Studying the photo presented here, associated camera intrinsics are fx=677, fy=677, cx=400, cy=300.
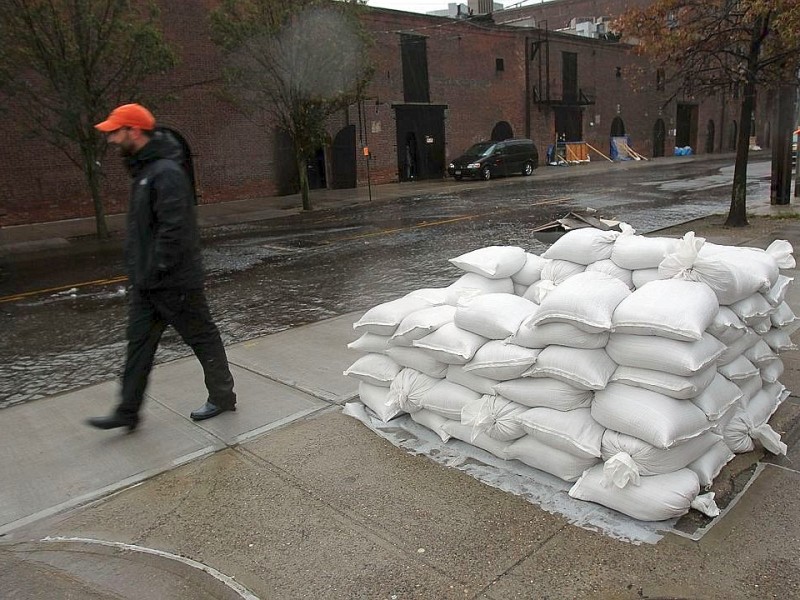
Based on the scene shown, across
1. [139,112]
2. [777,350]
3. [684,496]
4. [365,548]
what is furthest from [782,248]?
[139,112]

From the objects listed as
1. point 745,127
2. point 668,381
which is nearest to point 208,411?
point 668,381

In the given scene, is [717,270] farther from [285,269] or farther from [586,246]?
[285,269]

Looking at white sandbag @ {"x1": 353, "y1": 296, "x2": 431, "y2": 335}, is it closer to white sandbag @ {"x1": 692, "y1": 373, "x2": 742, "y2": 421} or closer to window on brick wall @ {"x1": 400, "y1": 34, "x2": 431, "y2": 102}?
white sandbag @ {"x1": 692, "y1": 373, "x2": 742, "y2": 421}

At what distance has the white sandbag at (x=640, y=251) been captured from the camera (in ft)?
12.6

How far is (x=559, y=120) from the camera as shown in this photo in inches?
1505

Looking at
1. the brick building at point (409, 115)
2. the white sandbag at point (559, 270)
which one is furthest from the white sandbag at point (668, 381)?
the brick building at point (409, 115)

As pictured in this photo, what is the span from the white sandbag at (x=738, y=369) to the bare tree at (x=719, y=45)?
885 cm

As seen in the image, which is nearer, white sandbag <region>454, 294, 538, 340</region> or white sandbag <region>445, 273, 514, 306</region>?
white sandbag <region>454, 294, 538, 340</region>

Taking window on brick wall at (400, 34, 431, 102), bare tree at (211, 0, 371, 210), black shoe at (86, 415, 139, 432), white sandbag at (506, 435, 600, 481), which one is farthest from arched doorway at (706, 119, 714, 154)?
black shoe at (86, 415, 139, 432)

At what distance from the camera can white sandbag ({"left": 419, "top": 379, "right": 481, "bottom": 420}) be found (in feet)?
12.4

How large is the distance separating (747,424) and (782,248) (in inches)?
50.2

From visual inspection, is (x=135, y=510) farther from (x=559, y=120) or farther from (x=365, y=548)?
(x=559, y=120)

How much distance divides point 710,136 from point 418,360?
53.5m

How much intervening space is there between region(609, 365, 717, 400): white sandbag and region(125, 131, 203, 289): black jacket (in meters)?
2.50
